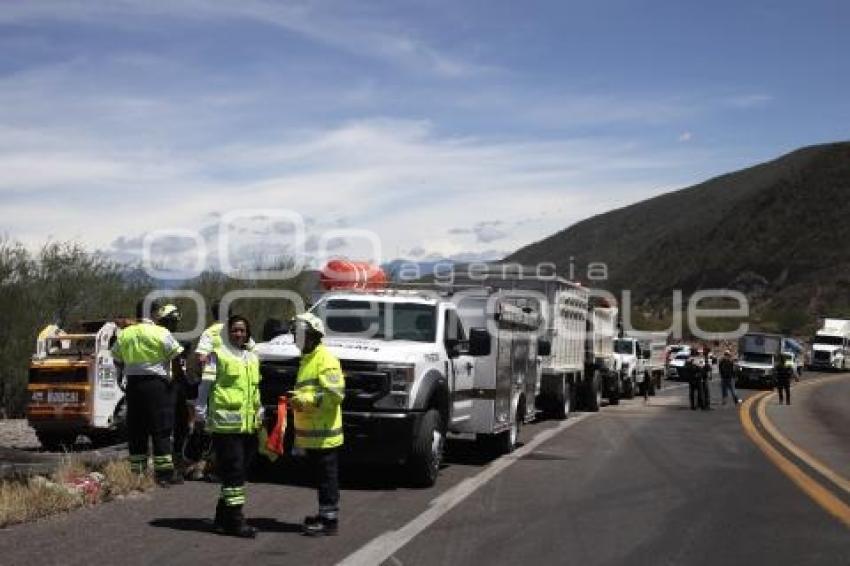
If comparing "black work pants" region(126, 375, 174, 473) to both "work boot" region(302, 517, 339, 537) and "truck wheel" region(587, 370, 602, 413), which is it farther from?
"truck wheel" region(587, 370, 602, 413)

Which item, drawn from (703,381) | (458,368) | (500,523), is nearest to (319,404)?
(500,523)

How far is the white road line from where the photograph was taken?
8.14 m

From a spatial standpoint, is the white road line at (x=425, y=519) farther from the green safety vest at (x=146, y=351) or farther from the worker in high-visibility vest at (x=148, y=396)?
the green safety vest at (x=146, y=351)

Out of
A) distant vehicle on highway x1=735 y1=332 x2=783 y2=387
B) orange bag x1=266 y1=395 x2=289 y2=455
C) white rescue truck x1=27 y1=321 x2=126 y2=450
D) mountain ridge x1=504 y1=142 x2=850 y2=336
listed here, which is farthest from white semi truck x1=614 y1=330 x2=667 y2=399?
mountain ridge x1=504 y1=142 x2=850 y2=336

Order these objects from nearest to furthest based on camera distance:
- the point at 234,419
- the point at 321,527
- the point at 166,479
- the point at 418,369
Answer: the point at 321,527
the point at 234,419
the point at 166,479
the point at 418,369

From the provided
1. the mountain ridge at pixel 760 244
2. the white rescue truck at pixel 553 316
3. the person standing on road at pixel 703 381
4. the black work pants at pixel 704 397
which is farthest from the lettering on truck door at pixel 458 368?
the mountain ridge at pixel 760 244

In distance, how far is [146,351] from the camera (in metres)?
11.3

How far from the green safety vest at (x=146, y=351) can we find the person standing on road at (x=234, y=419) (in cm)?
198

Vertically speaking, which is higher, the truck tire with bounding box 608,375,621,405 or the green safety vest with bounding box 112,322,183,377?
the green safety vest with bounding box 112,322,183,377

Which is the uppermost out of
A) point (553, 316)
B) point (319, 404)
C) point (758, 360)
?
point (553, 316)

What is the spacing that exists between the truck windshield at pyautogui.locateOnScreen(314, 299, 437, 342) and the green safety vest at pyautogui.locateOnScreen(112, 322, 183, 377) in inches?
95.7

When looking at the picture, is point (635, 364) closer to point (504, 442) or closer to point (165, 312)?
point (504, 442)

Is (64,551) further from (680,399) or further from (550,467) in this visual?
(680,399)

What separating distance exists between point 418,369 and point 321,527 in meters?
3.34
